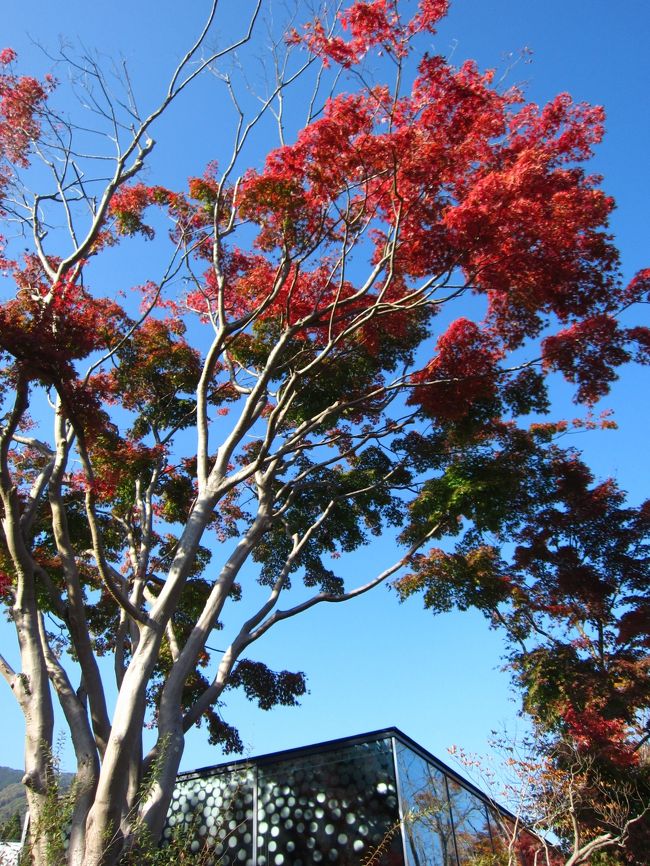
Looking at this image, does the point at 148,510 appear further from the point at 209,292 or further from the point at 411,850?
the point at 411,850

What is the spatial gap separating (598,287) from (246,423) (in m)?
5.17

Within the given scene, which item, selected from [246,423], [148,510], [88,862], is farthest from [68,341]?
[88,862]

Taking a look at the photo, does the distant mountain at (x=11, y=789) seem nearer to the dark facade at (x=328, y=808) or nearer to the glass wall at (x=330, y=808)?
the dark facade at (x=328, y=808)

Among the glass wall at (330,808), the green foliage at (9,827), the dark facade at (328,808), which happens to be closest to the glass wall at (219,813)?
the dark facade at (328,808)

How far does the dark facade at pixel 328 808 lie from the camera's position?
827 centimetres

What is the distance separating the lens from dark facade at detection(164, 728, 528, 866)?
827 cm

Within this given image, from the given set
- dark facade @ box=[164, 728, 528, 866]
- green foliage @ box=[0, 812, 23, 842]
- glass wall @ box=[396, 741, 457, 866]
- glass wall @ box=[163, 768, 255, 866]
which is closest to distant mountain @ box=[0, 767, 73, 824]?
green foliage @ box=[0, 812, 23, 842]

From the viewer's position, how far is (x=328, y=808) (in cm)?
875

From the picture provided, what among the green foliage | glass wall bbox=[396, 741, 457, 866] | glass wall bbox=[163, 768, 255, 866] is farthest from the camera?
glass wall bbox=[163, 768, 255, 866]

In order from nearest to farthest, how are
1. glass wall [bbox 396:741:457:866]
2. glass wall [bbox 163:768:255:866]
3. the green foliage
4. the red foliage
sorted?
the green foliage
glass wall [bbox 396:741:457:866]
glass wall [bbox 163:768:255:866]
the red foliage

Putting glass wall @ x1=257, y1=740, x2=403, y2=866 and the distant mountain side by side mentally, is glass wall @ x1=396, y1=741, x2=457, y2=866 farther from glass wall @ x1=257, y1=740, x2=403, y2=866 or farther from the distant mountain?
the distant mountain

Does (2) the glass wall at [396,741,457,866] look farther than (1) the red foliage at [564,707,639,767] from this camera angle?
No

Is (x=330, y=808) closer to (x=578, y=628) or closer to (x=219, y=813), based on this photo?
(x=219, y=813)

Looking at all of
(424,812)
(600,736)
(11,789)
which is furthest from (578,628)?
(11,789)
